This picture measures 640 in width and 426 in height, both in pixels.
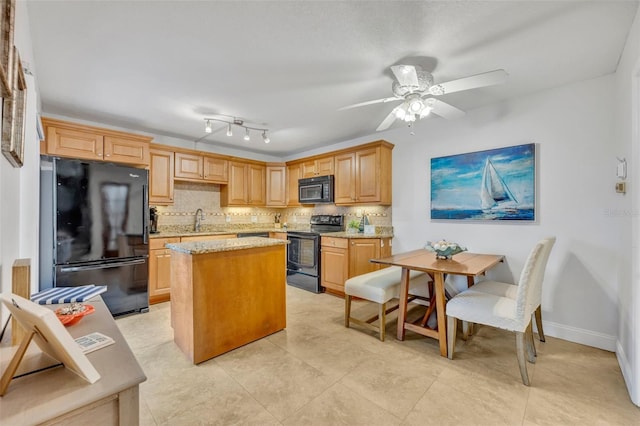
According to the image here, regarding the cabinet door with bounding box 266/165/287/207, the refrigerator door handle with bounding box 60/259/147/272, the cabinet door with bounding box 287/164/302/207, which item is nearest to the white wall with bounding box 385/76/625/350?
the cabinet door with bounding box 287/164/302/207

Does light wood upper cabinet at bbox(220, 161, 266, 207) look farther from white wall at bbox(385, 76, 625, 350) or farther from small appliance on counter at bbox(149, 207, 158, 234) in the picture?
white wall at bbox(385, 76, 625, 350)

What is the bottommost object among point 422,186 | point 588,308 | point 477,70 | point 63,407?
point 588,308

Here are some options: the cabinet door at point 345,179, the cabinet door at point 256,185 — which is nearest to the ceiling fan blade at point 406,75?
the cabinet door at point 345,179

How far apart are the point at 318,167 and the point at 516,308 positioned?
11.1 feet

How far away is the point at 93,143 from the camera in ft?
10.6

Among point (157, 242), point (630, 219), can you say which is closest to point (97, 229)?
point (157, 242)

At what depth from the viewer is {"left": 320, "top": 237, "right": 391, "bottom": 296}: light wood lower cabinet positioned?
3857 mm

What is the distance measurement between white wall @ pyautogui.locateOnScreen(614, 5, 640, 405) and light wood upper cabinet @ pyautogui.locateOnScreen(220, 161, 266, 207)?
15.1 feet

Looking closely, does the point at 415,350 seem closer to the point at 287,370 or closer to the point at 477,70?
the point at 287,370

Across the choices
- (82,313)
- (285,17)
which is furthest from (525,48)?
(82,313)

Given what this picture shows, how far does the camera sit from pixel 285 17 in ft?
5.64

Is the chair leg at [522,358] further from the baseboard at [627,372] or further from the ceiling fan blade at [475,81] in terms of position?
the ceiling fan blade at [475,81]

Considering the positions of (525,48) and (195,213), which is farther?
(195,213)

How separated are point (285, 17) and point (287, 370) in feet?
8.09
